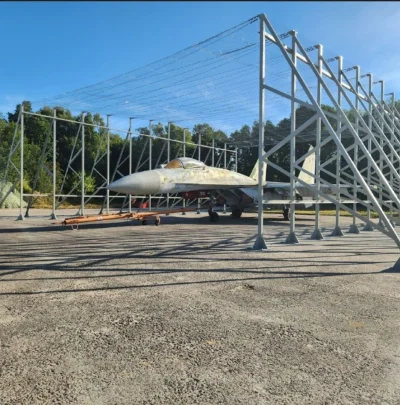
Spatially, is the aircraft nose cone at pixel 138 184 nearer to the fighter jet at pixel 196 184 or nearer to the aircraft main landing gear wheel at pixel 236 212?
the fighter jet at pixel 196 184

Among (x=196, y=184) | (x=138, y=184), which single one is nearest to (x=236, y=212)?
(x=196, y=184)

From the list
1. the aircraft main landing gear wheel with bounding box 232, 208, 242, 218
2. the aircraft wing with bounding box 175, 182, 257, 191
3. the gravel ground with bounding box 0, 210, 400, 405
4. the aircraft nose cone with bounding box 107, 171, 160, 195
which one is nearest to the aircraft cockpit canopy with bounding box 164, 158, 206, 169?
A: the aircraft wing with bounding box 175, 182, 257, 191

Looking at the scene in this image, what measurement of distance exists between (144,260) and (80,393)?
5.07 meters

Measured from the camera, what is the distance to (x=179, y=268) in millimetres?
6918

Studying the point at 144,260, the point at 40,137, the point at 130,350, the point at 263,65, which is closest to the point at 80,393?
the point at 130,350

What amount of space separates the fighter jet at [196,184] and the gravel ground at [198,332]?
16.7 ft

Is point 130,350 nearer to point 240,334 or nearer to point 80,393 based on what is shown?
point 80,393

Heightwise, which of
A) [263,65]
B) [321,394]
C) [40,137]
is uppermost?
[40,137]

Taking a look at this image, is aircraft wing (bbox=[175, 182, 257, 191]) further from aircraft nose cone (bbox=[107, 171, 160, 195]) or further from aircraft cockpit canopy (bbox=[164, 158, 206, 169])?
aircraft nose cone (bbox=[107, 171, 160, 195])

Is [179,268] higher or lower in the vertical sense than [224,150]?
lower

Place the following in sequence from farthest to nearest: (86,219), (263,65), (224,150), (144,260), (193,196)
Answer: (224,150), (193,196), (86,219), (263,65), (144,260)

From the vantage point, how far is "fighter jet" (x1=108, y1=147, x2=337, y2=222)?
45.8 feet

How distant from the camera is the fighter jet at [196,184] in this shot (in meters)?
14.0

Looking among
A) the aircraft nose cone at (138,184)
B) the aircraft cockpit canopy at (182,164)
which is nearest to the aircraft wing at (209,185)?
the aircraft cockpit canopy at (182,164)
